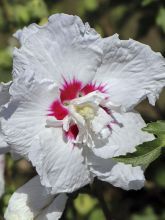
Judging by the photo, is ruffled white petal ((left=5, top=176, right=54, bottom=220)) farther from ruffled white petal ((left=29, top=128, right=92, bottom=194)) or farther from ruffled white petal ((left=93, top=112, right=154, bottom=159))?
ruffled white petal ((left=93, top=112, right=154, bottom=159))

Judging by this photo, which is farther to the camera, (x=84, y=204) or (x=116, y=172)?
(x=84, y=204)

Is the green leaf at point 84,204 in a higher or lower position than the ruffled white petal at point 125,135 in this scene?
lower

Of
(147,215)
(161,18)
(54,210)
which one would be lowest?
(147,215)

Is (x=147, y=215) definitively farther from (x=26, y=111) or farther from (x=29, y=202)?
(x=26, y=111)

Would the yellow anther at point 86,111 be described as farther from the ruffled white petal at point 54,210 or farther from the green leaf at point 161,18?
the green leaf at point 161,18

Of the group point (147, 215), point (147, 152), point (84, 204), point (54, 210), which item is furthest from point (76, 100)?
point (147, 215)

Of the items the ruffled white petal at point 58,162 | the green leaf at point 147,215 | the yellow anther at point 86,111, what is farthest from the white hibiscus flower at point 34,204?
the green leaf at point 147,215
